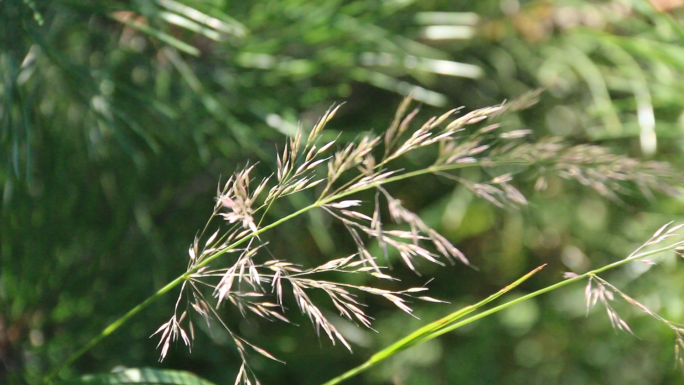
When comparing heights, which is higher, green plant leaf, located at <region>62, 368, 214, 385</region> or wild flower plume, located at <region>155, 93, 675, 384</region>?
wild flower plume, located at <region>155, 93, 675, 384</region>

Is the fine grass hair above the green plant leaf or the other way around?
above

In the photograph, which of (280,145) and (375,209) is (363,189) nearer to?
(375,209)

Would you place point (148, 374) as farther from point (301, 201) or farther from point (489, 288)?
point (489, 288)

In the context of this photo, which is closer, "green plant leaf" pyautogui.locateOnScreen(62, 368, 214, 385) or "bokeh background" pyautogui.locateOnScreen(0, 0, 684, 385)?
"green plant leaf" pyautogui.locateOnScreen(62, 368, 214, 385)

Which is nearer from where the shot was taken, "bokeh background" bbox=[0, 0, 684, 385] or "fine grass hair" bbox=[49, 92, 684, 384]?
"fine grass hair" bbox=[49, 92, 684, 384]

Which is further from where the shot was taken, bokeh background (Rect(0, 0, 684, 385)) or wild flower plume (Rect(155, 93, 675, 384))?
bokeh background (Rect(0, 0, 684, 385))

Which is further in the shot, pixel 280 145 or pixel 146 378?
pixel 280 145

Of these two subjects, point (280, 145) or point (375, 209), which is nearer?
point (375, 209)

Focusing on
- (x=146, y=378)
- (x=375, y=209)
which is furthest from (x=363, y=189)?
(x=146, y=378)

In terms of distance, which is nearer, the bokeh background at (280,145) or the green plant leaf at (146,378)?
the green plant leaf at (146,378)
